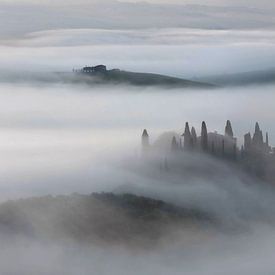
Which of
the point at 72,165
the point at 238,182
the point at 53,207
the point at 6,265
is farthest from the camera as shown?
the point at 72,165

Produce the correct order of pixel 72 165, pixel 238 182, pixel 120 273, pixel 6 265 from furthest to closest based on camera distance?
1. pixel 72 165
2. pixel 238 182
3. pixel 120 273
4. pixel 6 265

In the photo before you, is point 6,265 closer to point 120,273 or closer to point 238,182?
point 120,273

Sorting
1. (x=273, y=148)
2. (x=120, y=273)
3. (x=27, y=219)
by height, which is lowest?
(x=120, y=273)

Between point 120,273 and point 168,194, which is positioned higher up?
point 168,194

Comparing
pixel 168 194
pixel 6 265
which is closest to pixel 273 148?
pixel 168 194

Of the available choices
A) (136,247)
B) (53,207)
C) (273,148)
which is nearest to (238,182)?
(273,148)

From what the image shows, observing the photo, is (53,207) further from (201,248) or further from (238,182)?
(238,182)

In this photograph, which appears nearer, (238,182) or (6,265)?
(6,265)
